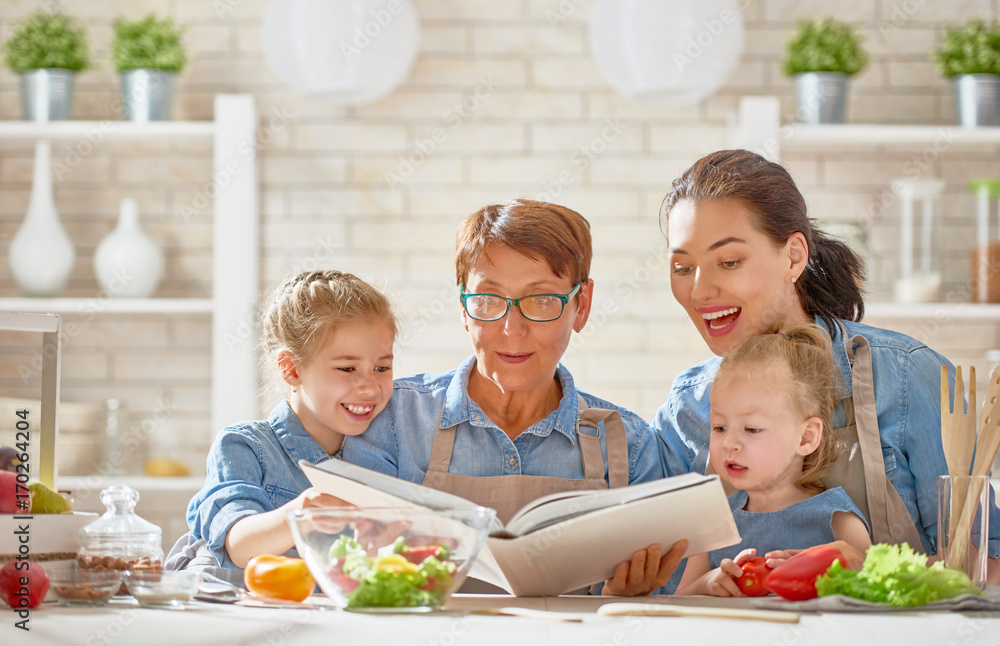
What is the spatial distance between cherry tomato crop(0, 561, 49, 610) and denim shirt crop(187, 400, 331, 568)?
44 centimetres

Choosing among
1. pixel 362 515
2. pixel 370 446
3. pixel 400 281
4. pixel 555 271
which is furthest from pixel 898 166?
pixel 362 515

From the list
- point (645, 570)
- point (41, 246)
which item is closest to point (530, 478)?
point (645, 570)

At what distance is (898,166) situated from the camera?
3824mm

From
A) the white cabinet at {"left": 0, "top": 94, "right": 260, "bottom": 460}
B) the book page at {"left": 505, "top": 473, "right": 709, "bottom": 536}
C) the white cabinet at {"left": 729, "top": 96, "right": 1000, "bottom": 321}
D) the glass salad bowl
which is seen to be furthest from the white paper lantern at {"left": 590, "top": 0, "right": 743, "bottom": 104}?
the glass salad bowl

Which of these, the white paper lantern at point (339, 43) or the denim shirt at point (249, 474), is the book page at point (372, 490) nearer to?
the denim shirt at point (249, 474)

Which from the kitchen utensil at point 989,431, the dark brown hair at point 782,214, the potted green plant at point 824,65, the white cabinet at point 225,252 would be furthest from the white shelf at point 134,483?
the kitchen utensil at point 989,431

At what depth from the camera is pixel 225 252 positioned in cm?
359

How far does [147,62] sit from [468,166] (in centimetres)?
123

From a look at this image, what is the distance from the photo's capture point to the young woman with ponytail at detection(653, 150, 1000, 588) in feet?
5.95

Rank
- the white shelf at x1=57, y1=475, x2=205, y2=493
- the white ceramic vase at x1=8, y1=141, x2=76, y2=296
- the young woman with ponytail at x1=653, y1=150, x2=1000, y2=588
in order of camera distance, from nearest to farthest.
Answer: the young woman with ponytail at x1=653, y1=150, x2=1000, y2=588, the white shelf at x1=57, y1=475, x2=205, y2=493, the white ceramic vase at x1=8, y1=141, x2=76, y2=296

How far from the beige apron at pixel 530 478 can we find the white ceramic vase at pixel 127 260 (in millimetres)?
2057

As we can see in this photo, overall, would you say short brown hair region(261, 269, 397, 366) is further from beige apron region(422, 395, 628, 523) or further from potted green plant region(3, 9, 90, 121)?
potted green plant region(3, 9, 90, 121)

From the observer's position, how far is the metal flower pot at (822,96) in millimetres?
3553

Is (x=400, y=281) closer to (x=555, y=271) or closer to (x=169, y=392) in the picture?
(x=169, y=392)
